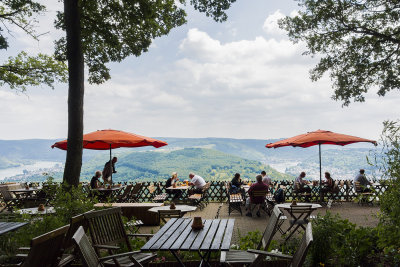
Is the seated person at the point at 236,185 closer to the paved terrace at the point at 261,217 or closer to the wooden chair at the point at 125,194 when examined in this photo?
the paved terrace at the point at 261,217

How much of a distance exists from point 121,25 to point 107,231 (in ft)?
25.7

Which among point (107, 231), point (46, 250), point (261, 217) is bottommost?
point (261, 217)

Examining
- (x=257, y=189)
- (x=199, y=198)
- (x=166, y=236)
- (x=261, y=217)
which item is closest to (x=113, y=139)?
(x=199, y=198)

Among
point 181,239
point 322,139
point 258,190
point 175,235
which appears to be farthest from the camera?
point 322,139

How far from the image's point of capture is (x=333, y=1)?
12.4 meters

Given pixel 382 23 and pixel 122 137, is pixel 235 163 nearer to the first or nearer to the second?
pixel 382 23

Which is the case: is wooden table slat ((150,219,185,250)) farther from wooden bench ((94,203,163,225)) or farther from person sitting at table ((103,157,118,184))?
person sitting at table ((103,157,118,184))

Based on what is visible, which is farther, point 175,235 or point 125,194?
point 125,194

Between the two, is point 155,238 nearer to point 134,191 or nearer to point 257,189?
point 257,189

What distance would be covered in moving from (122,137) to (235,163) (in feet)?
136

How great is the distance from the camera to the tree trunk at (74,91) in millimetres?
7332

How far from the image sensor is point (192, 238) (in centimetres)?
376

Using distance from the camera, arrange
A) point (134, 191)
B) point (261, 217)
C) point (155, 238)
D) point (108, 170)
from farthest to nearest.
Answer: point (108, 170) < point (134, 191) < point (261, 217) < point (155, 238)

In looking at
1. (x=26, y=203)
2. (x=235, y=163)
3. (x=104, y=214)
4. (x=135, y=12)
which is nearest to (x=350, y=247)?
(x=104, y=214)
